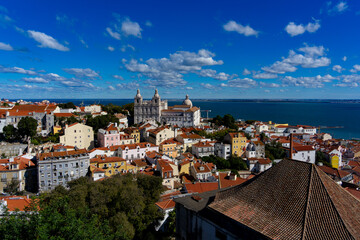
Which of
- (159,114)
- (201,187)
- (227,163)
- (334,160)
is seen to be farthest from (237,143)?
(159,114)

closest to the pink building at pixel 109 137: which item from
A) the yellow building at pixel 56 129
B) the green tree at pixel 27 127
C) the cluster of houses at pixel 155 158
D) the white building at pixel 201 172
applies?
the cluster of houses at pixel 155 158

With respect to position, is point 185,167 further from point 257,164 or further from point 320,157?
point 320,157

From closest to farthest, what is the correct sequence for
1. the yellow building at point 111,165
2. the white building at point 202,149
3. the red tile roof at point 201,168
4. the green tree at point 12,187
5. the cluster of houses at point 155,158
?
the green tree at point 12,187
the cluster of houses at point 155,158
the yellow building at point 111,165
the red tile roof at point 201,168
the white building at point 202,149

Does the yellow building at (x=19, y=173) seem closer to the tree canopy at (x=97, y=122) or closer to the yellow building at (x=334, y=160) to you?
the tree canopy at (x=97, y=122)

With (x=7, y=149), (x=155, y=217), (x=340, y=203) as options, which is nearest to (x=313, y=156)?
(x=155, y=217)

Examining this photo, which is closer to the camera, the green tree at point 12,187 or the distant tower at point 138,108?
the green tree at point 12,187

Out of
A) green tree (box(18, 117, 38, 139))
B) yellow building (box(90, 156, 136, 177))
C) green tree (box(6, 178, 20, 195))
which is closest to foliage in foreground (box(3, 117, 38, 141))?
green tree (box(18, 117, 38, 139))
